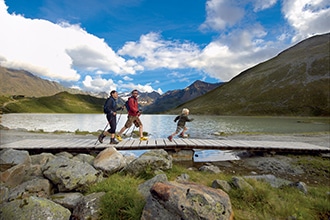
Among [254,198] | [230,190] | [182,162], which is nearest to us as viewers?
[254,198]

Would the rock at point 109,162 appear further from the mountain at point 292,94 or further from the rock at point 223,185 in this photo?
the mountain at point 292,94

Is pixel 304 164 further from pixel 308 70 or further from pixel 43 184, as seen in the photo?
pixel 308 70

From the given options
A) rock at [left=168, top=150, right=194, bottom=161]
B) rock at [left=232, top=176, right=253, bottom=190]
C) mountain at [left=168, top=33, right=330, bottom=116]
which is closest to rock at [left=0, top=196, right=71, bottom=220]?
rock at [left=232, top=176, right=253, bottom=190]

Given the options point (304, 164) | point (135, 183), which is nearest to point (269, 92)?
point (304, 164)

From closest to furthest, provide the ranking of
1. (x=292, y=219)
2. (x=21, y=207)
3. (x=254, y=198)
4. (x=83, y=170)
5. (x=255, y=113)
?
(x=21, y=207)
(x=292, y=219)
(x=254, y=198)
(x=83, y=170)
(x=255, y=113)

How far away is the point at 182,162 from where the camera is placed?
14.9 metres

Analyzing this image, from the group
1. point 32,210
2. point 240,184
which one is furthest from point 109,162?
point 240,184

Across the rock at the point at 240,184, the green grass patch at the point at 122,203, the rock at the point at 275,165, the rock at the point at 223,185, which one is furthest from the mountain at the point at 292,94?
the green grass patch at the point at 122,203

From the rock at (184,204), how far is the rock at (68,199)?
245 cm

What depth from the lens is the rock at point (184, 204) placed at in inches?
175

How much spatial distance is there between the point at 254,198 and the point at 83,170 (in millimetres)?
5777

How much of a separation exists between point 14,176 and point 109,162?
136 inches

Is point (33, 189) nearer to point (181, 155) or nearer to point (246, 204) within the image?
point (246, 204)

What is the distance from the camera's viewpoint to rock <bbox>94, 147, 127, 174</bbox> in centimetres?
856
